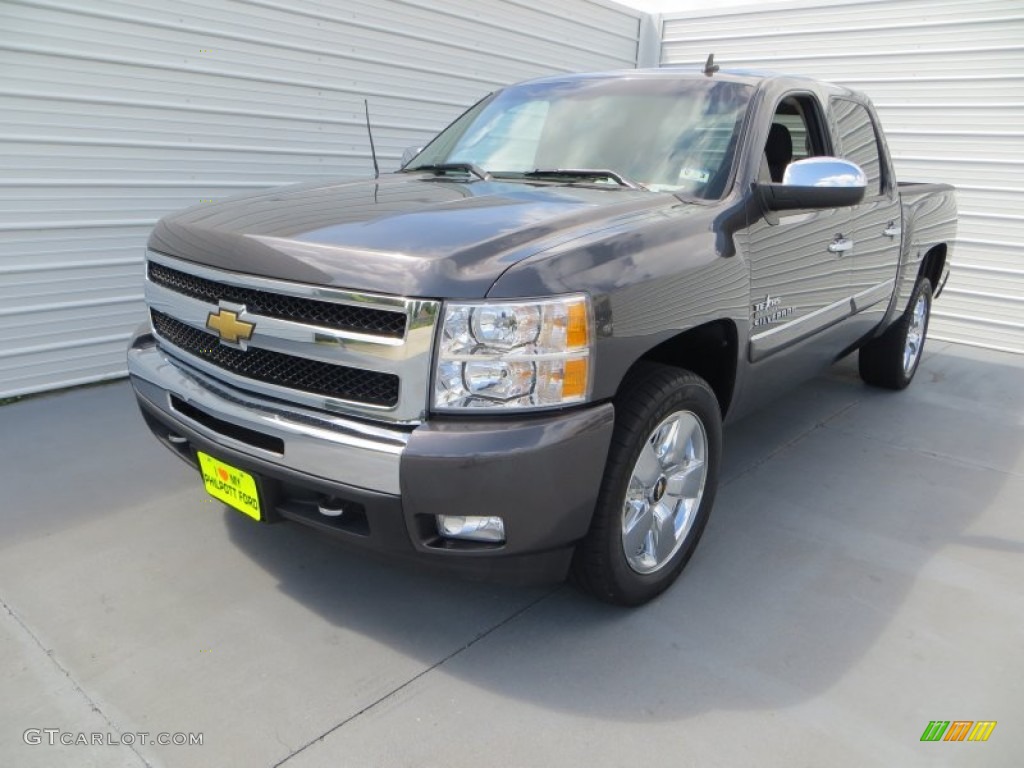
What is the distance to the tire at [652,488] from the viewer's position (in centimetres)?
224

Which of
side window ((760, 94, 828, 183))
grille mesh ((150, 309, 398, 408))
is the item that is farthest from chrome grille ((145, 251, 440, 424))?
side window ((760, 94, 828, 183))

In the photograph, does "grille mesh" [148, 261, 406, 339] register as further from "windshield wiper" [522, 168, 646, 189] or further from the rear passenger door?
the rear passenger door

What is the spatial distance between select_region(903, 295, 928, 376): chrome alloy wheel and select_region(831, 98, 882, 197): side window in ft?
4.21

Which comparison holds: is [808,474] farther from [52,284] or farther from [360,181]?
[52,284]

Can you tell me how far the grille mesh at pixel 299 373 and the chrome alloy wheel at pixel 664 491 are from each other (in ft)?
2.71

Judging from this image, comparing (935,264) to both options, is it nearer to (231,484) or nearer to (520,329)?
(520,329)

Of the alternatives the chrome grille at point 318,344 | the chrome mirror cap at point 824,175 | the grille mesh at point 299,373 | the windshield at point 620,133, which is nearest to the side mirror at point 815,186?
the chrome mirror cap at point 824,175

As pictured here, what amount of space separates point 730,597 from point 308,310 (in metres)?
1.77

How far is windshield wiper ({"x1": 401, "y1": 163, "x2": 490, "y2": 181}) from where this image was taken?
3080mm

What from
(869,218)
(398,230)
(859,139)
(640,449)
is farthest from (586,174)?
(859,139)

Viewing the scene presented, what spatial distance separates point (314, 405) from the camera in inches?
84.6

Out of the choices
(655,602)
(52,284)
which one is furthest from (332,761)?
(52,284)

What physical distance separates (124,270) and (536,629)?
3.89 m

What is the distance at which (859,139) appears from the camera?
3.99 meters
